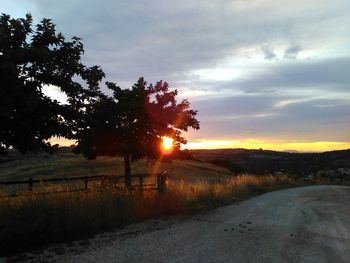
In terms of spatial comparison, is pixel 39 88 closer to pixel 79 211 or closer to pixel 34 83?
pixel 34 83

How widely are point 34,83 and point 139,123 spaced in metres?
11.0

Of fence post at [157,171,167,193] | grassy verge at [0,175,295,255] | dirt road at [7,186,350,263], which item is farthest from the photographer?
fence post at [157,171,167,193]

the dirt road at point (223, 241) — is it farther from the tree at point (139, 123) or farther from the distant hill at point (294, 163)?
the distant hill at point (294, 163)

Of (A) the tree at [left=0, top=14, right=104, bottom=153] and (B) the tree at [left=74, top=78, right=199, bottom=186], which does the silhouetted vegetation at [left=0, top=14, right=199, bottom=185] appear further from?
(B) the tree at [left=74, top=78, right=199, bottom=186]

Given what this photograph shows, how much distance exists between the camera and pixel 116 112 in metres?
22.0

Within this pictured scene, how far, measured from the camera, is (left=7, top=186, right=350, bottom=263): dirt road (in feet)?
32.4

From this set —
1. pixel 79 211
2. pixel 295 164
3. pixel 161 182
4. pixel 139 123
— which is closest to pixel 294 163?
pixel 295 164

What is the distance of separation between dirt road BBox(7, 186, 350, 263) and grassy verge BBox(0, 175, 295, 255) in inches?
28.4

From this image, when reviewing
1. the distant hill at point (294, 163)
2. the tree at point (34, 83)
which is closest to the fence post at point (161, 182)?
the tree at point (34, 83)

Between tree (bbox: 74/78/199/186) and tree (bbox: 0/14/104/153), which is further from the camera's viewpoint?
tree (bbox: 74/78/199/186)

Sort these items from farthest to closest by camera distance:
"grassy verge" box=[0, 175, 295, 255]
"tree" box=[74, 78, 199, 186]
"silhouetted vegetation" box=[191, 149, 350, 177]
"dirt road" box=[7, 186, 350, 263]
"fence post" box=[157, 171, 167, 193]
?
"silhouetted vegetation" box=[191, 149, 350, 177] → "tree" box=[74, 78, 199, 186] → "fence post" box=[157, 171, 167, 193] → "grassy verge" box=[0, 175, 295, 255] → "dirt road" box=[7, 186, 350, 263]

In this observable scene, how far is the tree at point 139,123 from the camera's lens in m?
22.1

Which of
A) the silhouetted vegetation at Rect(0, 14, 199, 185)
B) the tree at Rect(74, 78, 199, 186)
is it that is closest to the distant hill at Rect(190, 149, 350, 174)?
the tree at Rect(74, 78, 199, 186)

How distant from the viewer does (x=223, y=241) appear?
11.6m
